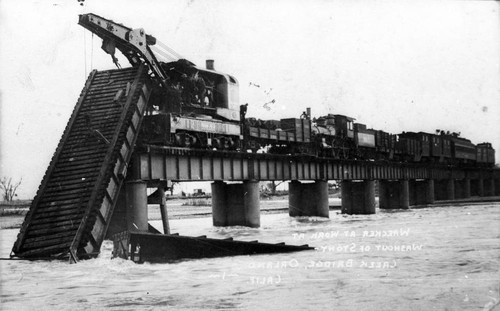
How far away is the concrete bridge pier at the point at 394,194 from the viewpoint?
57094 mm

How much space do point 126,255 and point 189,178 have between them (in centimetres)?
1032

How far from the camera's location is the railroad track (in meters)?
19.9

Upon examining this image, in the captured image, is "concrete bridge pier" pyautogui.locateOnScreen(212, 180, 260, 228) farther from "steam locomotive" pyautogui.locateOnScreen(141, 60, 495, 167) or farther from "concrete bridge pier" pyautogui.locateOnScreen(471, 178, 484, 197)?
"concrete bridge pier" pyautogui.locateOnScreen(471, 178, 484, 197)

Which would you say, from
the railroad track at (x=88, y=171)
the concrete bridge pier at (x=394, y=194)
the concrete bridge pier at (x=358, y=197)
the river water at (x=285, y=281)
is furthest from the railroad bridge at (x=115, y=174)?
the concrete bridge pier at (x=394, y=194)

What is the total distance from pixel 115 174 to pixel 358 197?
1257 inches

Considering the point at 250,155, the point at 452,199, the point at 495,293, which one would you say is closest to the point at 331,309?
the point at 495,293

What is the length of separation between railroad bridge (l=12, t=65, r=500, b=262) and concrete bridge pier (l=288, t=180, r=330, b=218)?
5.64 feet

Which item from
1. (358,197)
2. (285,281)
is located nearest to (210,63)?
(285,281)

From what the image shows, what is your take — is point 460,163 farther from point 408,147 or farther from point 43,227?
point 43,227

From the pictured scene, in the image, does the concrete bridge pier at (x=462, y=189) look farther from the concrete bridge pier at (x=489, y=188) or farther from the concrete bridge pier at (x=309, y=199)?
the concrete bridge pier at (x=309, y=199)

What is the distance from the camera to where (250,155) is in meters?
34.3

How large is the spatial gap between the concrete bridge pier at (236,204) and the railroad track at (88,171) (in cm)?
1147

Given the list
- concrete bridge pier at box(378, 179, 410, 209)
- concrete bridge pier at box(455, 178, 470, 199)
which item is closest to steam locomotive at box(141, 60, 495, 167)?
concrete bridge pier at box(378, 179, 410, 209)

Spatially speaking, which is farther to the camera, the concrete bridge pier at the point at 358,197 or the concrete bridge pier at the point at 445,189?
the concrete bridge pier at the point at 445,189
